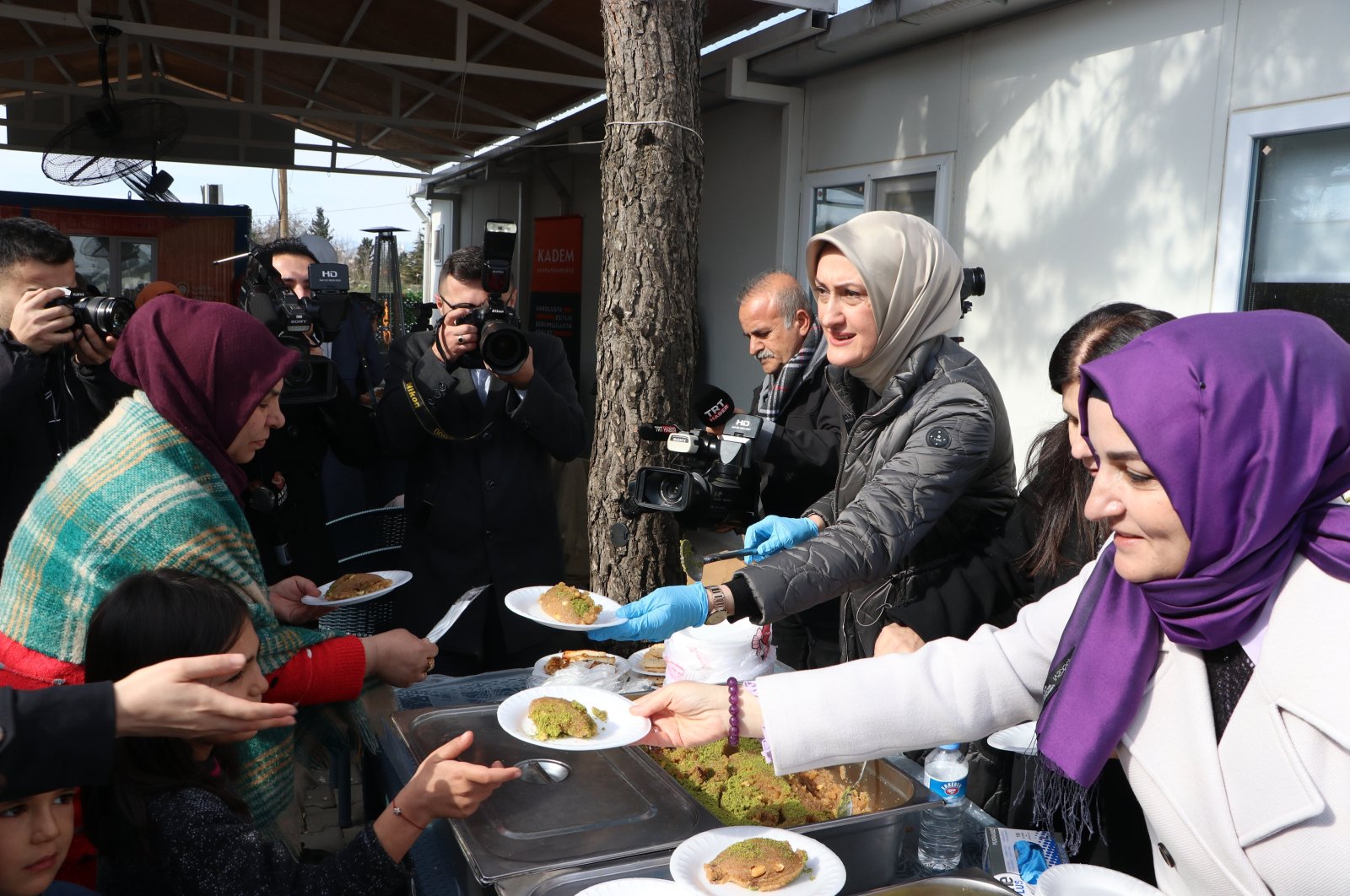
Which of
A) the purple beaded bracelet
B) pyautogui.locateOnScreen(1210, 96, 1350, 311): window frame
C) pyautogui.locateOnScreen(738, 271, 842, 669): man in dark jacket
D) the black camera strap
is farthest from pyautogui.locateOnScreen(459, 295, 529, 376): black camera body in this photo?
pyautogui.locateOnScreen(1210, 96, 1350, 311): window frame

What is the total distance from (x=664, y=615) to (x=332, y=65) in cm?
848

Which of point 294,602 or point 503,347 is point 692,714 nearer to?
point 294,602

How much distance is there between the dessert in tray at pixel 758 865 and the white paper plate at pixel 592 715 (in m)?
0.30

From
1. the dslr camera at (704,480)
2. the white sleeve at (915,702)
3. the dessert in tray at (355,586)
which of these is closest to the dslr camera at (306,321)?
the dessert in tray at (355,586)

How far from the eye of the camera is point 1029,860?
1.62 m

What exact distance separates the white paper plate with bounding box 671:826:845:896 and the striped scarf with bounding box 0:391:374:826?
790 mm

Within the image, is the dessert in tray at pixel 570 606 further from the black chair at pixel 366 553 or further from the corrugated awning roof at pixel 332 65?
the corrugated awning roof at pixel 332 65

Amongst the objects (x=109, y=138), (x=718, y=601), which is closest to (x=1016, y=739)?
(x=718, y=601)

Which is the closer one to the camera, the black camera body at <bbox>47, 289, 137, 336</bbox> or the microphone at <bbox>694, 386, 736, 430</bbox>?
the black camera body at <bbox>47, 289, 137, 336</bbox>

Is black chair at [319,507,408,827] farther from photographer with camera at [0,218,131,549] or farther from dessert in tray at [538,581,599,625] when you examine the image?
photographer with camera at [0,218,131,549]

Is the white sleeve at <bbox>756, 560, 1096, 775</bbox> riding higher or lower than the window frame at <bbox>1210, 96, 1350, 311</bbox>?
lower

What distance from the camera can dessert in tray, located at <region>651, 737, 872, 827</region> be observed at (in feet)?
5.73

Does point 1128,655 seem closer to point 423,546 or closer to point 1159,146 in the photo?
point 423,546

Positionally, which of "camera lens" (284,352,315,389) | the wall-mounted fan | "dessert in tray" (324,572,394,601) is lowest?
"dessert in tray" (324,572,394,601)
